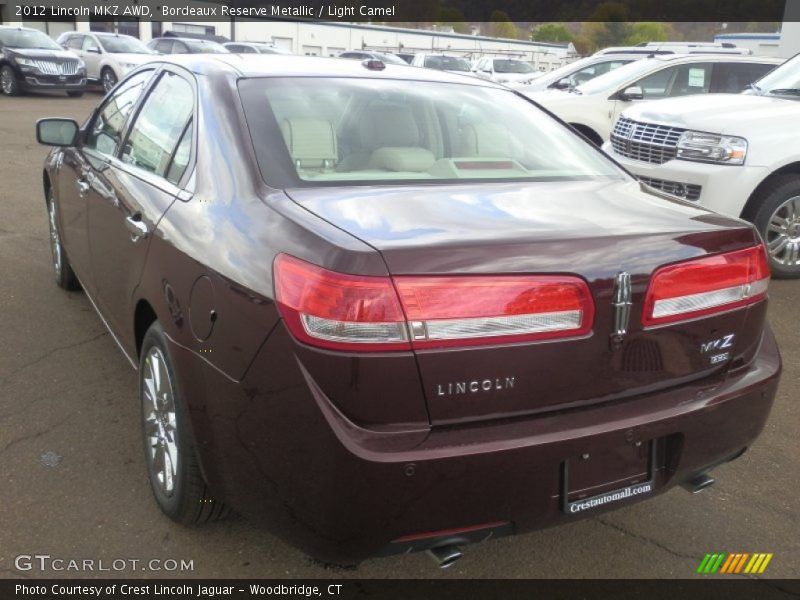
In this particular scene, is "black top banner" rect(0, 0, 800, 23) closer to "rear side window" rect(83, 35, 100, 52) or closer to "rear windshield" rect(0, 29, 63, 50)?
"rear side window" rect(83, 35, 100, 52)

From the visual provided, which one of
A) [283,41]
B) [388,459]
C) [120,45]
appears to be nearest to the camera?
[388,459]

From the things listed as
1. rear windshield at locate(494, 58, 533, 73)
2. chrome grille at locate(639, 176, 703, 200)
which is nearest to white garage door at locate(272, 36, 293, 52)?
rear windshield at locate(494, 58, 533, 73)

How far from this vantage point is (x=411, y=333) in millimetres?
1953

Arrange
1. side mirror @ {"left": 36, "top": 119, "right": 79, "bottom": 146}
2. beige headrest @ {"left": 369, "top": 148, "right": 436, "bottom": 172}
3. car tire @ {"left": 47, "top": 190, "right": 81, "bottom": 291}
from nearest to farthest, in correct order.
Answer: beige headrest @ {"left": 369, "top": 148, "right": 436, "bottom": 172} → side mirror @ {"left": 36, "top": 119, "right": 79, "bottom": 146} → car tire @ {"left": 47, "top": 190, "right": 81, "bottom": 291}

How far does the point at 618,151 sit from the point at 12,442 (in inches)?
214

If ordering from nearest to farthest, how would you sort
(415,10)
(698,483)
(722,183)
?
(698,483) < (722,183) < (415,10)

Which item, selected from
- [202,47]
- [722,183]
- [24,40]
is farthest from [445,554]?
[202,47]

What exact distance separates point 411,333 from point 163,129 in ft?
5.76

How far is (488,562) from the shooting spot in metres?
2.67

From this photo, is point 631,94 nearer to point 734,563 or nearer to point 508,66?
point 734,563

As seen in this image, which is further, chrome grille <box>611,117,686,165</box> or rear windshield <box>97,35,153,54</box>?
rear windshield <box>97,35,153,54</box>

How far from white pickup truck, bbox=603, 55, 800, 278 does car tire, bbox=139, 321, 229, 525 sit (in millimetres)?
4299

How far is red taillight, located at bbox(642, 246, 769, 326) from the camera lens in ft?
7.22

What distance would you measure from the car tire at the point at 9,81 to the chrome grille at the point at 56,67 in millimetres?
725
